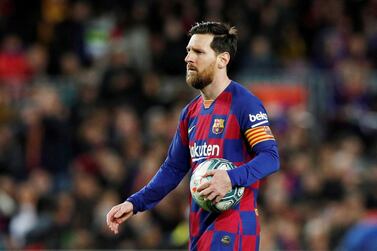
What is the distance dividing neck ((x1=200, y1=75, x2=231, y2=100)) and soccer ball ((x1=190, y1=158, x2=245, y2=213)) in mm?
506

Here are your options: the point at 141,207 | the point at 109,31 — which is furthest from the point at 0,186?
the point at 141,207

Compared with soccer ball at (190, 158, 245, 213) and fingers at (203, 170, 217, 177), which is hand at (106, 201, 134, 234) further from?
fingers at (203, 170, 217, 177)

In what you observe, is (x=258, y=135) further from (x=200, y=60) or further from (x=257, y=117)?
(x=200, y=60)

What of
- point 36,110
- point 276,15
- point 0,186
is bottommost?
point 0,186

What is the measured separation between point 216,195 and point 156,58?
31.6 feet

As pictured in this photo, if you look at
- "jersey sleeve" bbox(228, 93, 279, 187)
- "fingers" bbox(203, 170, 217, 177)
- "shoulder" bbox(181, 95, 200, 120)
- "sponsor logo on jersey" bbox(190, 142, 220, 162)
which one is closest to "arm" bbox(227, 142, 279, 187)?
"jersey sleeve" bbox(228, 93, 279, 187)

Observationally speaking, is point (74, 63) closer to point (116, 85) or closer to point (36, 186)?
point (116, 85)

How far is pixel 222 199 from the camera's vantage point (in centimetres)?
654

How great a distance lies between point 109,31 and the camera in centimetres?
1645

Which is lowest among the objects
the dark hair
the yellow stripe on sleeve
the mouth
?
the yellow stripe on sleeve

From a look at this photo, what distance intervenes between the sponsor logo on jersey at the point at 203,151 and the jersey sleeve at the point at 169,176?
8.4 inches

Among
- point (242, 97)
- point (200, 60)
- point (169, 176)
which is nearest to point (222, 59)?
point (200, 60)


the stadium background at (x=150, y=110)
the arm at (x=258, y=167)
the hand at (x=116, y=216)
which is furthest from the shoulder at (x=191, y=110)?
the stadium background at (x=150, y=110)

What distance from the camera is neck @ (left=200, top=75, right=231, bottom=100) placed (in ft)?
22.6
